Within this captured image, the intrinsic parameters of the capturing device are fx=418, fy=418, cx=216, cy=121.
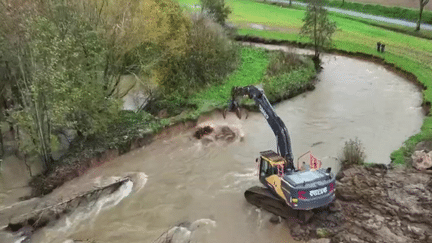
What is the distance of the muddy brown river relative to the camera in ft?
56.7

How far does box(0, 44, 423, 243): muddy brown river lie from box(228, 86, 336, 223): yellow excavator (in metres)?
0.78

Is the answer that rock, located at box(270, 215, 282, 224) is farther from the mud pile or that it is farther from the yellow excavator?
the mud pile

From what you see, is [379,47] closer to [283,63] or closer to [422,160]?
[283,63]

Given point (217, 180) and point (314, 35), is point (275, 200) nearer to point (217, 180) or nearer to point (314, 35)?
point (217, 180)

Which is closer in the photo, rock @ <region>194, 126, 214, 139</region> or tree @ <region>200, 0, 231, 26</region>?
rock @ <region>194, 126, 214, 139</region>

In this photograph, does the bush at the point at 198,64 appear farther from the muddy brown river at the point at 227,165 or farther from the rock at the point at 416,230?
the rock at the point at 416,230

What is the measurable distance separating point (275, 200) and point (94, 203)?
8.26 metres

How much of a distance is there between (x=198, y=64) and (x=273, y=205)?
1782 centimetres

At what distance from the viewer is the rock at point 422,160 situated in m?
19.8

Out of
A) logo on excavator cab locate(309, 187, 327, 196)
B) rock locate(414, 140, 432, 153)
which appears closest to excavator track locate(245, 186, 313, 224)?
logo on excavator cab locate(309, 187, 327, 196)

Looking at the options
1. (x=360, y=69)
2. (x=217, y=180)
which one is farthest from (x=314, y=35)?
(x=217, y=180)

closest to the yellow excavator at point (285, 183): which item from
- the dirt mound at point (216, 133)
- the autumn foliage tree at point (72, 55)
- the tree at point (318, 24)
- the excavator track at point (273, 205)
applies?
the excavator track at point (273, 205)

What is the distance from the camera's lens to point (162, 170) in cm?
2222

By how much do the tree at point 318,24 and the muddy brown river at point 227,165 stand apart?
6.07 metres
